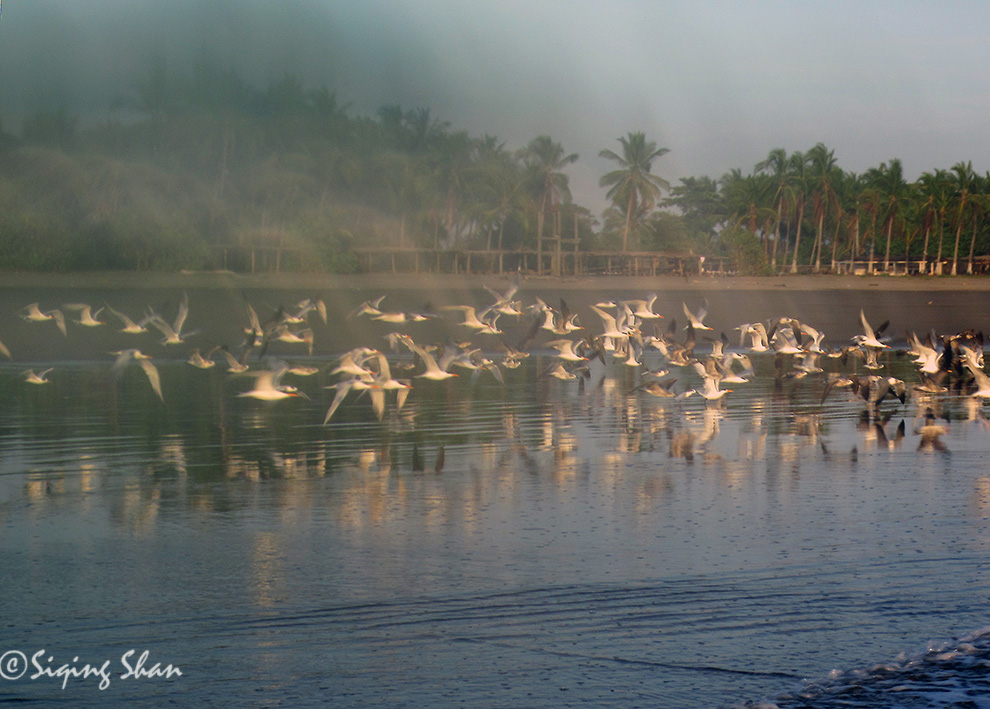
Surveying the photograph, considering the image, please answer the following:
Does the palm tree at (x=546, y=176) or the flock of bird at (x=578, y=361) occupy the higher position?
the palm tree at (x=546, y=176)

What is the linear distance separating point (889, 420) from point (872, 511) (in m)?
6.81

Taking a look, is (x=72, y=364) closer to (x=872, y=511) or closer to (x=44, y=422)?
(x=44, y=422)

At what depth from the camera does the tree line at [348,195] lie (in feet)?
165

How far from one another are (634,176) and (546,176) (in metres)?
11.7

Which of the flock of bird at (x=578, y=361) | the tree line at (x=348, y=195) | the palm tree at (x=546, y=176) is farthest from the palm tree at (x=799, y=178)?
the flock of bird at (x=578, y=361)

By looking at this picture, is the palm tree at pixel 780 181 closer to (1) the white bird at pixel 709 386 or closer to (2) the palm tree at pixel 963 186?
(2) the palm tree at pixel 963 186

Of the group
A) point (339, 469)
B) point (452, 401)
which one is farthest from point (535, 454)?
point (452, 401)

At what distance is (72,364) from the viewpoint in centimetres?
2533

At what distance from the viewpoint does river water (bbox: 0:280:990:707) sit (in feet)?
21.4

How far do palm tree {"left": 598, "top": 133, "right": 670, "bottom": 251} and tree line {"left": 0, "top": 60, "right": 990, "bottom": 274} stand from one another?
108 millimetres

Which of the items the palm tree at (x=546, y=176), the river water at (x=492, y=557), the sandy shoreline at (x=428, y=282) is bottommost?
the river water at (x=492, y=557)

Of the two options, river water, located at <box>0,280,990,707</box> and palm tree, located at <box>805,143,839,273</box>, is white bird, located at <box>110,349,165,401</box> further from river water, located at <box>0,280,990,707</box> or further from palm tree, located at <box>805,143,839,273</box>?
palm tree, located at <box>805,143,839,273</box>

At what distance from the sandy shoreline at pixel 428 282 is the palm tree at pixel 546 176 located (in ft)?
50.8

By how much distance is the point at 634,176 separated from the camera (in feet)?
297
